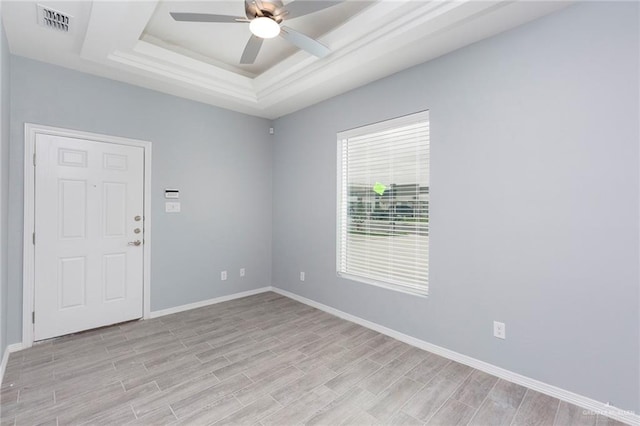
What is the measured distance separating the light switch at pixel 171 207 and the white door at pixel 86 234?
1.00 feet

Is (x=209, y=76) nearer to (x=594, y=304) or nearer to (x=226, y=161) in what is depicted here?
(x=226, y=161)

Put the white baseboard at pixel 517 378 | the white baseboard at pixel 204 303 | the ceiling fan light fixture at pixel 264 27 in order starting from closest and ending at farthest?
the white baseboard at pixel 517 378 → the ceiling fan light fixture at pixel 264 27 → the white baseboard at pixel 204 303

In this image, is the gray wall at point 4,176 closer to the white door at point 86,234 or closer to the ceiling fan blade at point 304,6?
the white door at point 86,234

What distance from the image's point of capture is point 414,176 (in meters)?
3.05

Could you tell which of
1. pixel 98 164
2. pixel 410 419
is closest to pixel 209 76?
pixel 98 164

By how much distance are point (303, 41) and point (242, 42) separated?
113 centimetres

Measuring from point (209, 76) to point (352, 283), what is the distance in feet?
10.2

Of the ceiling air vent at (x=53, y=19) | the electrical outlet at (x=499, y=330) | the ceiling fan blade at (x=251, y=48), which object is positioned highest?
the ceiling air vent at (x=53, y=19)

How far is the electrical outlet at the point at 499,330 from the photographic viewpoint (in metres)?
2.40

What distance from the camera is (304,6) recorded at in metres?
2.01

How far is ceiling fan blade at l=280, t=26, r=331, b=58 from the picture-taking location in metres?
2.27

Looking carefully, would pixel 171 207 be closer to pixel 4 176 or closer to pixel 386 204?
pixel 4 176

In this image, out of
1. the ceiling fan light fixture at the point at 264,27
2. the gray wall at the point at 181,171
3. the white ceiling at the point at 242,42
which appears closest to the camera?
the ceiling fan light fixture at the point at 264,27

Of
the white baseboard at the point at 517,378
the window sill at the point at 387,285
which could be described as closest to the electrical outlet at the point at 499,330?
the white baseboard at the point at 517,378
